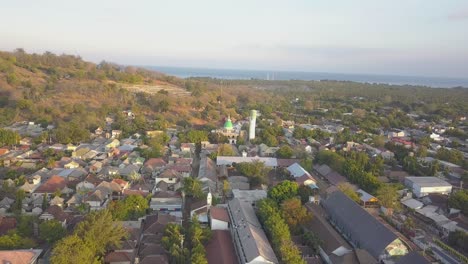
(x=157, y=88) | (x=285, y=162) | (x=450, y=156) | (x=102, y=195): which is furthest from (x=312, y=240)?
(x=157, y=88)

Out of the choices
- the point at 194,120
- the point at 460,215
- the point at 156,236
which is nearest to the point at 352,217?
the point at 460,215

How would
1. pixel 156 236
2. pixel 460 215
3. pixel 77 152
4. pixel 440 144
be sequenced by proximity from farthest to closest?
pixel 440 144 → pixel 77 152 → pixel 460 215 → pixel 156 236

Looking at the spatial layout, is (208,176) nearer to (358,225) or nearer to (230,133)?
(358,225)

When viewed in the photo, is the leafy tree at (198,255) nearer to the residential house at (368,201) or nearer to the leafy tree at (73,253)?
the leafy tree at (73,253)

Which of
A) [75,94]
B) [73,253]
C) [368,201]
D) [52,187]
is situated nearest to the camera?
[73,253]

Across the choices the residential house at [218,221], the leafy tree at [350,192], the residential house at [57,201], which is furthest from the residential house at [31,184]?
the leafy tree at [350,192]

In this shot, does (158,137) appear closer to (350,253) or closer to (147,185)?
(147,185)

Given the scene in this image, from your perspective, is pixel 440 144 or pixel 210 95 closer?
pixel 440 144
